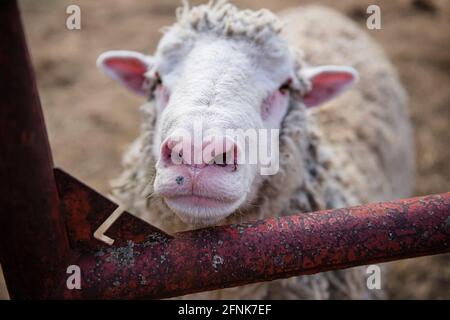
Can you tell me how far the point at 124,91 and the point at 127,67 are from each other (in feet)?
10.8

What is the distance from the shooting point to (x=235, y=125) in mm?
1401

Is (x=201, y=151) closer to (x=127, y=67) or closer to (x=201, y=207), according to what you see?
(x=201, y=207)

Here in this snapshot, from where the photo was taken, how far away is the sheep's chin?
4.29ft

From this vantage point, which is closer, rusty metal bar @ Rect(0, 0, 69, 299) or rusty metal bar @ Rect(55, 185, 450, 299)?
rusty metal bar @ Rect(0, 0, 69, 299)

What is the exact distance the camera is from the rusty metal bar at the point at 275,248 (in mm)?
1113

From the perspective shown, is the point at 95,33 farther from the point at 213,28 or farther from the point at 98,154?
the point at 213,28

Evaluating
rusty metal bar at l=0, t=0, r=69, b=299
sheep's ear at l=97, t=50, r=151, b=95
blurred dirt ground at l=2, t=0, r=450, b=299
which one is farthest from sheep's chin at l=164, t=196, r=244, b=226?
blurred dirt ground at l=2, t=0, r=450, b=299

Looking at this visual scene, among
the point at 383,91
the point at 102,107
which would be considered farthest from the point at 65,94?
the point at 383,91

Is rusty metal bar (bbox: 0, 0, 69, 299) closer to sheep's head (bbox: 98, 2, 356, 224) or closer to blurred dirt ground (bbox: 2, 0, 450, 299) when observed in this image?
sheep's head (bbox: 98, 2, 356, 224)

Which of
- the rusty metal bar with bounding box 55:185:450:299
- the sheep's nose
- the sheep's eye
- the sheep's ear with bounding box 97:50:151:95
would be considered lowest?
the rusty metal bar with bounding box 55:185:450:299

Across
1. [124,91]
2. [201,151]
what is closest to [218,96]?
[201,151]

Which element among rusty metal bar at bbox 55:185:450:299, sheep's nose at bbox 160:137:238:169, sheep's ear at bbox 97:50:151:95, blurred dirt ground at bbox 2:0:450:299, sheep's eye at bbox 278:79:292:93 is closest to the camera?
rusty metal bar at bbox 55:185:450:299

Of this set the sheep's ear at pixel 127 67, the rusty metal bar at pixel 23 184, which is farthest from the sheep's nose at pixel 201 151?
the sheep's ear at pixel 127 67

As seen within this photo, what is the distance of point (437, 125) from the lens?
15.8 feet
